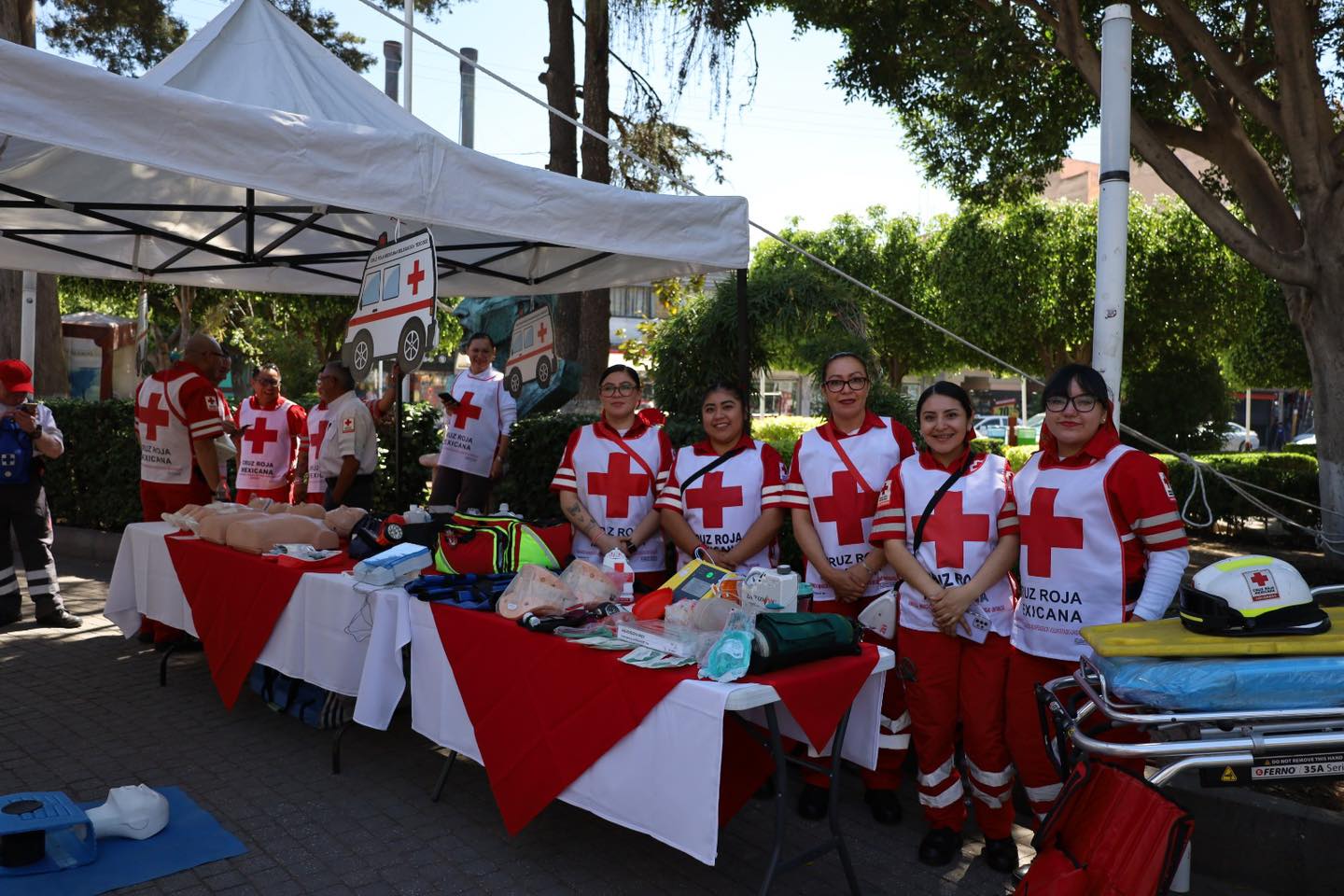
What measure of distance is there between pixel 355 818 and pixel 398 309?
243cm

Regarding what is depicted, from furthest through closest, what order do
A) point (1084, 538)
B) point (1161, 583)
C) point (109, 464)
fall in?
point (109, 464) < point (1084, 538) < point (1161, 583)

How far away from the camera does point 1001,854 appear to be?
341 cm

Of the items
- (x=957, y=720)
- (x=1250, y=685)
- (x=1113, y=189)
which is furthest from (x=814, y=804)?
(x=1113, y=189)

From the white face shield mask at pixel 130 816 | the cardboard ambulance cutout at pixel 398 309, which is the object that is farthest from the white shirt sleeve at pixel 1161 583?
the white face shield mask at pixel 130 816

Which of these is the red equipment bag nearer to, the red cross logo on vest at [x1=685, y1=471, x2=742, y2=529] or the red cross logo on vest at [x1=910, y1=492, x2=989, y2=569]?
the red cross logo on vest at [x1=910, y1=492, x2=989, y2=569]

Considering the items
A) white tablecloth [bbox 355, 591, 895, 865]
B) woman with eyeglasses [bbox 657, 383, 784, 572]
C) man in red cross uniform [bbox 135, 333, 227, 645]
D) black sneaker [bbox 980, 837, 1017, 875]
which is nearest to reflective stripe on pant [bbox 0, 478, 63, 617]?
man in red cross uniform [bbox 135, 333, 227, 645]

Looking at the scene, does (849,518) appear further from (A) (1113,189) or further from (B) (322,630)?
(B) (322,630)

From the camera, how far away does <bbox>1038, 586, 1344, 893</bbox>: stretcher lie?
224cm

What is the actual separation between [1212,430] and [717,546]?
15.2 meters

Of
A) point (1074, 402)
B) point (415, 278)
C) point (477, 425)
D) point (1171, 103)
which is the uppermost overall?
point (1171, 103)

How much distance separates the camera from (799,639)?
2920mm

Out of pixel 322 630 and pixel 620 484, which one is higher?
pixel 620 484

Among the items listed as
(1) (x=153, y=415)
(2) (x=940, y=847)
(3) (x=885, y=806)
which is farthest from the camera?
(1) (x=153, y=415)

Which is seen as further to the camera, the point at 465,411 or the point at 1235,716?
the point at 465,411
